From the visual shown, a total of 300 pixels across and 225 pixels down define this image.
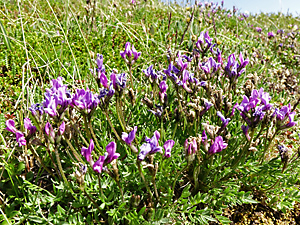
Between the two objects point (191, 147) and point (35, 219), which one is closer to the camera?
point (191, 147)

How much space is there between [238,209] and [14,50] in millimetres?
3281

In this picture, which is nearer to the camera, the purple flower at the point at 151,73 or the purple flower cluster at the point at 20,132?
the purple flower cluster at the point at 20,132

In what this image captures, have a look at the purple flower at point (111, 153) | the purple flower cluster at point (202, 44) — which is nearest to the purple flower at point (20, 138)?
the purple flower at point (111, 153)

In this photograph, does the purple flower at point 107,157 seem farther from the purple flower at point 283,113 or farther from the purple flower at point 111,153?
the purple flower at point 283,113

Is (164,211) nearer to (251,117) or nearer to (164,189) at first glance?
(164,189)

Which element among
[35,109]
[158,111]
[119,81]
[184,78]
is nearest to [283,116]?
[184,78]

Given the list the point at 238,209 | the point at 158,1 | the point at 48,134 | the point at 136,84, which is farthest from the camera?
the point at 158,1

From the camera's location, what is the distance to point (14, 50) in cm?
354

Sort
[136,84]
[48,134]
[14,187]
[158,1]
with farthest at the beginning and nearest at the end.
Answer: [158,1], [136,84], [14,187], [48,134]

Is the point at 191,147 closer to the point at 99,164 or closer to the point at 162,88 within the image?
the point at 99,164

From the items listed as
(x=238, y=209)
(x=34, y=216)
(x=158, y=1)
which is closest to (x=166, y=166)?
(x=238, y=209)

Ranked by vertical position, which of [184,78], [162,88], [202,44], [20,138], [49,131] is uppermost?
[202,44]

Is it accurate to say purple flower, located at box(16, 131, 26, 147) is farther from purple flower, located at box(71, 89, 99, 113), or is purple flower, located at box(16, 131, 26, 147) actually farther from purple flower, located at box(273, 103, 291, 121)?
purple flower, located at box(273, 103, 291, 121)

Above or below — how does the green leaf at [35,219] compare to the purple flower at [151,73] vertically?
Answer: below
